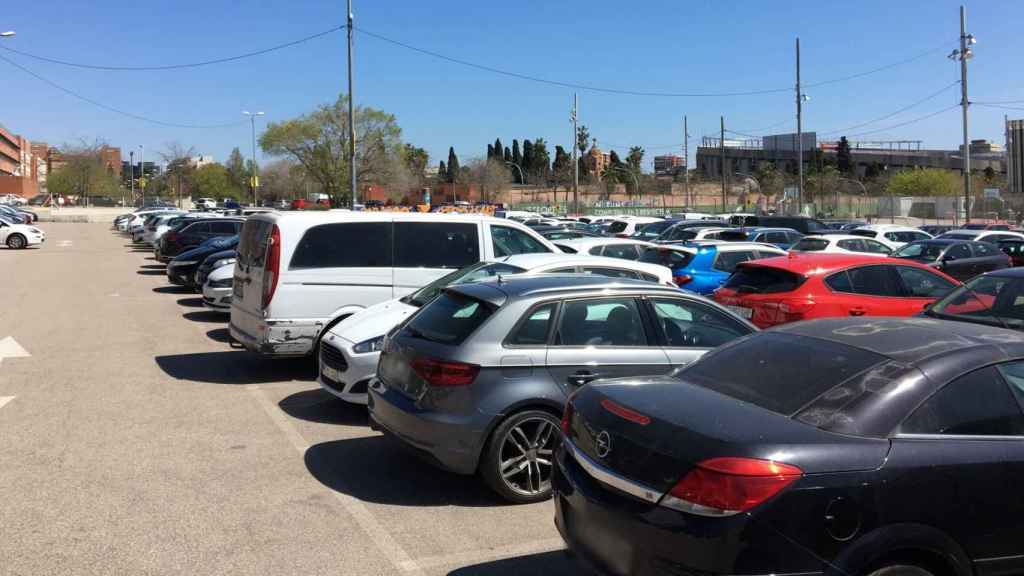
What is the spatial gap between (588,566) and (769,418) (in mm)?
1064

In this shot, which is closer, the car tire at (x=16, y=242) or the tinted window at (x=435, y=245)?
the tinted window at (x=435, y=245)

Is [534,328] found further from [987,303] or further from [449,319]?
[987,303]

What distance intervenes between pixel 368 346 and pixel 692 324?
319 centimetres

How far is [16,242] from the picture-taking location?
3847cm

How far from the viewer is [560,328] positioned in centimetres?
635

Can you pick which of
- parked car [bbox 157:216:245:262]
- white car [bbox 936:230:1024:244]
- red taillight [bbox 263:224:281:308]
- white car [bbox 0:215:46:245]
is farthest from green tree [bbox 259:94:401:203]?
red taillight [bbox 263:224:281:308]

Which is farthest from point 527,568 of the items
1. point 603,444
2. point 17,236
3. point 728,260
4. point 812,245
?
point 17,236

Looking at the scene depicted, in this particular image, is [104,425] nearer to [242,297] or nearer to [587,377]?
[242,297]

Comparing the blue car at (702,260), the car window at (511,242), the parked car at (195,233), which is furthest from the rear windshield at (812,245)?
the parked car at (195,233)

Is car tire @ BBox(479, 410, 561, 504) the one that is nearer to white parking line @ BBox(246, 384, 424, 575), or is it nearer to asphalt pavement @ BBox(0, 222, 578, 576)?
asphalt pavement @ BBox(0, 222, 578, 576)

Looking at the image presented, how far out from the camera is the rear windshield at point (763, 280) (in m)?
11.1

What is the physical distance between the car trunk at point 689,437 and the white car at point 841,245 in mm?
17334

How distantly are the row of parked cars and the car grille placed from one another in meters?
0.03

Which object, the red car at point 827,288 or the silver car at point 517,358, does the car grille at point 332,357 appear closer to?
the silver car at point 517,358
